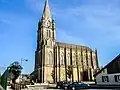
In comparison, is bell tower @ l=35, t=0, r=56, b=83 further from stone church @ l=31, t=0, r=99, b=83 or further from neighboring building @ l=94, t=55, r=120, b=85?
neighboring building @ l=94, t=55, r=120, b=85

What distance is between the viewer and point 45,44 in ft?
296

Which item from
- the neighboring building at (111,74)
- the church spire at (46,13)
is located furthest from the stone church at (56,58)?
the neighboring building at (111,74)

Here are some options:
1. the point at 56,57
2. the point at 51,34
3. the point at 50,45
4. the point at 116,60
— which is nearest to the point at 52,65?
the point at 56,57

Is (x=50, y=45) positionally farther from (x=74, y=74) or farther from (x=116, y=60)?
(x=116, y=60)

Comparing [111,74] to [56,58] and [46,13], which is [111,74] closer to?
[56,58]

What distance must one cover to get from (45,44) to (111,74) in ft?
177

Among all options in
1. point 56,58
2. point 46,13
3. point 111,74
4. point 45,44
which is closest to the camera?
point 111,74

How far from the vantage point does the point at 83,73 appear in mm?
97750

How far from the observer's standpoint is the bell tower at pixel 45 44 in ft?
285

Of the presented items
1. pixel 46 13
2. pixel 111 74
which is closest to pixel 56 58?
pixel 46 13

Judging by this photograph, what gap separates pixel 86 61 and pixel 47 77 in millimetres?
28034

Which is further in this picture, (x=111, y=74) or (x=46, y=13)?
(x=46, y=13)

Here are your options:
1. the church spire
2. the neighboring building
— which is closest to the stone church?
the church spire

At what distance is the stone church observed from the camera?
87919 millimetres
